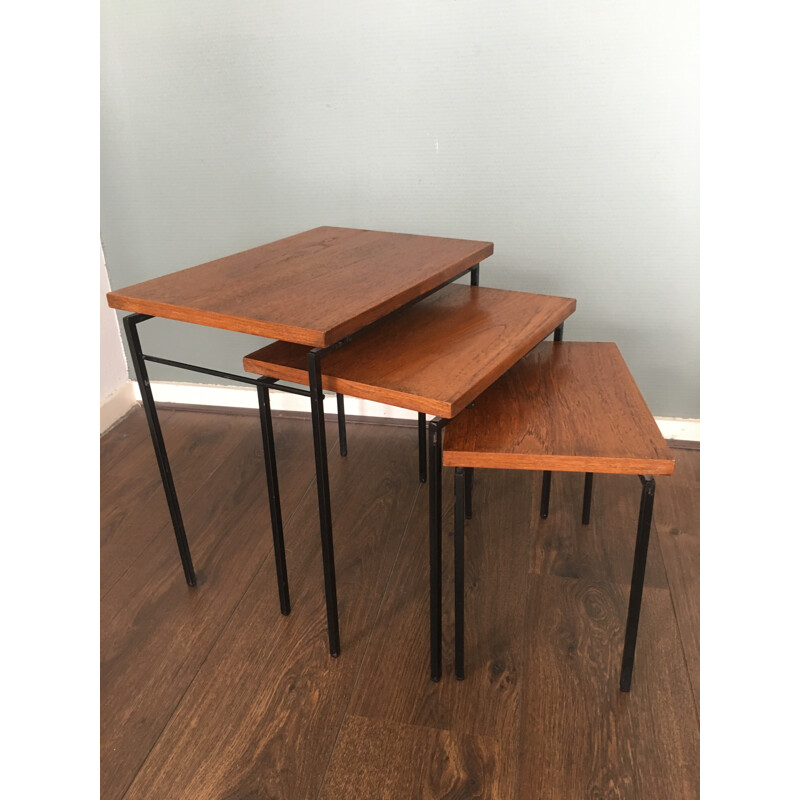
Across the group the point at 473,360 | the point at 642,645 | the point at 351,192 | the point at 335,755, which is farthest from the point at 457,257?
the point at 335,755

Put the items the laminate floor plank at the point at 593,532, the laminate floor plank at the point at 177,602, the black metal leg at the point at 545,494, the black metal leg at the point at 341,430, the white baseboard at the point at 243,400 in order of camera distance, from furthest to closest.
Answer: the white baseboard at the point at 243,400
the black metal leg at the point at 341,430
the black metal leg at the point at 545,494
the laminate floor plank at the point at 593,532
the laminate floor plank at the point at 177,602

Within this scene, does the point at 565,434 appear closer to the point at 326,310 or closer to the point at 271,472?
the point at 326,310

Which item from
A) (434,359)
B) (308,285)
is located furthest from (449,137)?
(434,359)

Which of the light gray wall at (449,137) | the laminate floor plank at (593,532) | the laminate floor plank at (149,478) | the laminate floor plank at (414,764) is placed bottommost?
the laminate floor plank at (414,764)

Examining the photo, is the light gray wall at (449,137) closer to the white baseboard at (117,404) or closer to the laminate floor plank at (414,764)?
the white baseboard at (117,404)

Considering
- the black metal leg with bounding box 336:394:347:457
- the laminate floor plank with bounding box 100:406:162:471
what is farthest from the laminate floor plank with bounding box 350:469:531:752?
the laminate floor plank with bounding box 100:406:162:471

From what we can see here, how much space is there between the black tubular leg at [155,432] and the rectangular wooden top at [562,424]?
0.58 meters

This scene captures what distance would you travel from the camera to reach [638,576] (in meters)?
1.12

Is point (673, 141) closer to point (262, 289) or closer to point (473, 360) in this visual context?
point (473, 360)

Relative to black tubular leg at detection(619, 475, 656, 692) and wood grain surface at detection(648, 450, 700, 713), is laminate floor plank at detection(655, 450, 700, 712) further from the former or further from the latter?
black tubular leg at detection(619, 475, 656, 692)

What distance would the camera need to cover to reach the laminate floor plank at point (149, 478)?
169 cm

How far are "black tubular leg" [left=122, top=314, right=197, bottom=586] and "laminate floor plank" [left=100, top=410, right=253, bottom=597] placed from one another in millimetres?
136

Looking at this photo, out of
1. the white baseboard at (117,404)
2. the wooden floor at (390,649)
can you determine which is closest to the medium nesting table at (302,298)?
the wooden floor at (390,649)

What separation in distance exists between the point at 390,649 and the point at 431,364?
22.8 inches
